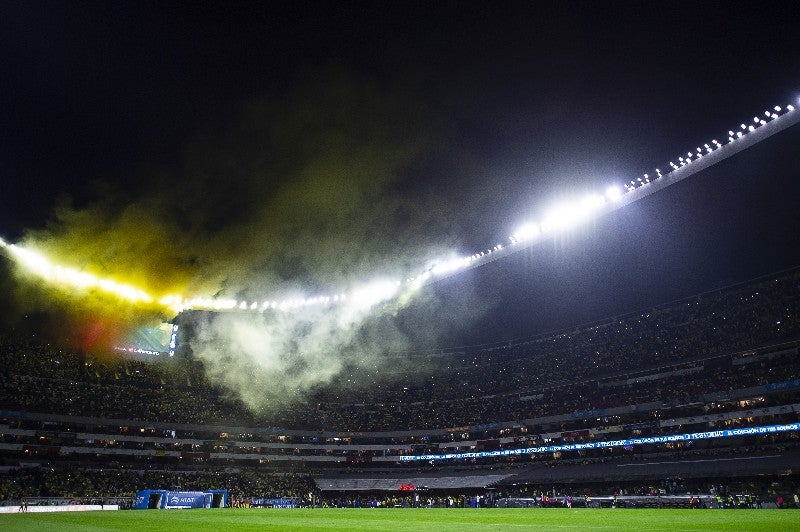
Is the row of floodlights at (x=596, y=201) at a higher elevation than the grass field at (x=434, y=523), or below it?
higher

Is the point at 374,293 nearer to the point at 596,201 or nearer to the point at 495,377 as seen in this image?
the point at 596,201

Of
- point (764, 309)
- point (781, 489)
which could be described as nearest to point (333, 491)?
point (781, 489)

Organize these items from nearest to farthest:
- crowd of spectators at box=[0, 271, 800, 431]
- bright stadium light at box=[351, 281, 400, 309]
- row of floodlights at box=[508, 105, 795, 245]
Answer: row of floodlights at box=[508, 105, 795, 245], bright stadium light at box=[351, 281, 400, 309], crowd of spectators at box=[0, 271, 800, 431]

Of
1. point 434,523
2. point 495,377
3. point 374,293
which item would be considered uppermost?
point 374,293

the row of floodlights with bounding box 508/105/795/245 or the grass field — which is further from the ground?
the row of floodlights with bounding box 508/105/795/245

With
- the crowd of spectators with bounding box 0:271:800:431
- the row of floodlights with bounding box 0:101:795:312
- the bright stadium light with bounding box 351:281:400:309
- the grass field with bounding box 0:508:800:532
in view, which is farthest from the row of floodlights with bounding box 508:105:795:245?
the crowd of spectators with bounding box 0:271:800:431

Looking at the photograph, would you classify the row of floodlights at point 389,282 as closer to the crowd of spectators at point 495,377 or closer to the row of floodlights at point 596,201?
the row of floodlights at point 596,201

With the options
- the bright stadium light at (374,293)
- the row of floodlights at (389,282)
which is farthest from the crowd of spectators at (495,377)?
the bright stadium light at (374,293)

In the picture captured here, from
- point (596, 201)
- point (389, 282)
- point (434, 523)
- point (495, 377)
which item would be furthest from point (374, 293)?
point (495, 377)

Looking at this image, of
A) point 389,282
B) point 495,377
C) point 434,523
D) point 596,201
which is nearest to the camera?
point 434,523

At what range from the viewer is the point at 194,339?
6359cm

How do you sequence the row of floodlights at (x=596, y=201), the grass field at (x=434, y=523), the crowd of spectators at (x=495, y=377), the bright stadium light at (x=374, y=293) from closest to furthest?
the grass field at (x=434, y=523), the row of floodlights at (x=596, y=201), the bright stadium light at (x=374, y=293), the crowd of spectators at (x=495, y=377)

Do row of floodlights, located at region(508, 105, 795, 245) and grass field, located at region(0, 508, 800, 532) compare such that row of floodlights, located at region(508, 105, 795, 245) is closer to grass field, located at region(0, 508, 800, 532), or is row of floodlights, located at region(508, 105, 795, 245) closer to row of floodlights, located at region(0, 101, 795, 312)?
row of floodlights, located at region(0, 101, 795, 312)

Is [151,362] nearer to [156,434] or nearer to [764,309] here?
[156,434]
